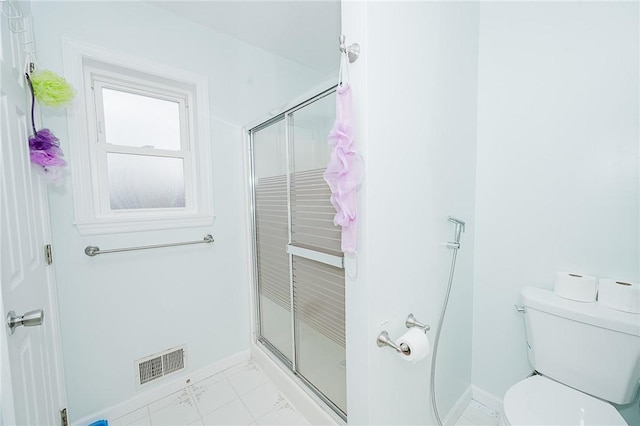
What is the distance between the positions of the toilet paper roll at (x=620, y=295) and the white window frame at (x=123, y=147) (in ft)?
7.19

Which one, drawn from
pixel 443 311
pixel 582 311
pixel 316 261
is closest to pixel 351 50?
pixel 316 261

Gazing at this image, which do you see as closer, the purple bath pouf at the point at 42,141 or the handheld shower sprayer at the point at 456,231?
the purple bath pouf at the point at 42,141

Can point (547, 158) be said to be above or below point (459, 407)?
above

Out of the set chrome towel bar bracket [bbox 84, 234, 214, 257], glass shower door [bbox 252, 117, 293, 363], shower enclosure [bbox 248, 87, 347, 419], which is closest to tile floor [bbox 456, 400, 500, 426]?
shower enclosure [bbox 248, 87, 347, 419]

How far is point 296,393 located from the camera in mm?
1609

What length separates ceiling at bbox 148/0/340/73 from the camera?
1.68 metres

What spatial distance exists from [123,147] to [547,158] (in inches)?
95.3

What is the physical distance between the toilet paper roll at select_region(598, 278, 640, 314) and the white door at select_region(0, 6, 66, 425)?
207 cm

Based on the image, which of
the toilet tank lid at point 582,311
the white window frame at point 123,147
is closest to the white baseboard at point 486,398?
the toilet tank lid at point 582,311

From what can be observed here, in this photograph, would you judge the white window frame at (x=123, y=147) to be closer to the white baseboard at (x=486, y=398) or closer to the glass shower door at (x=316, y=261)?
the glass shower door at (x=316, y=261)

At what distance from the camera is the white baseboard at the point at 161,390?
152 cm

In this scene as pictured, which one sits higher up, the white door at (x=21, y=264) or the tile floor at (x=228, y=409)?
the white door at (x=21, y=264)

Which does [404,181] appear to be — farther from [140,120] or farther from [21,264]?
[140,120]

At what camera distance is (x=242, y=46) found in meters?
2.04
